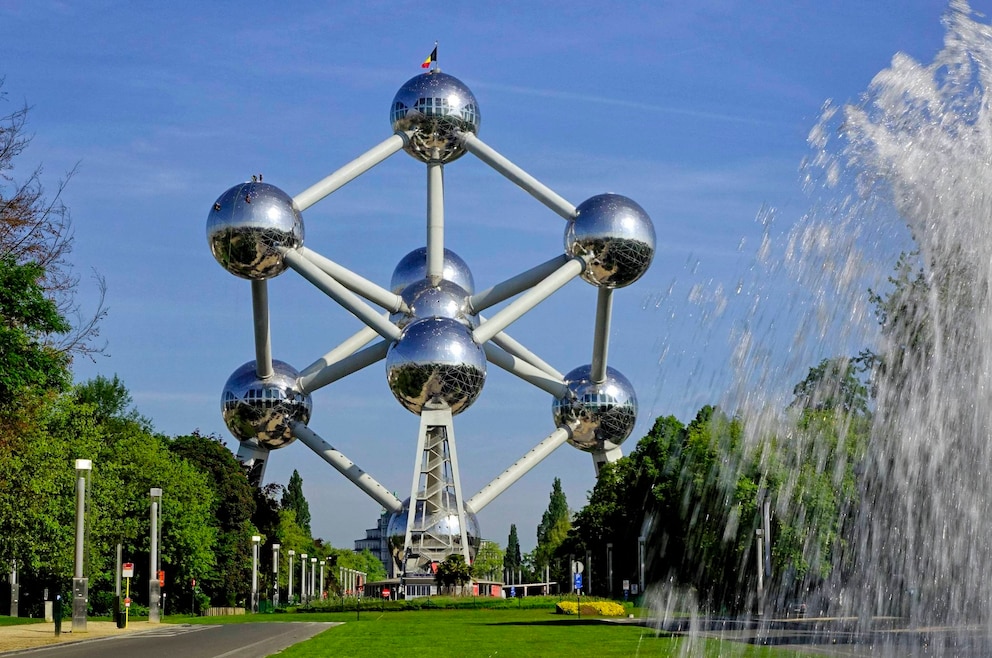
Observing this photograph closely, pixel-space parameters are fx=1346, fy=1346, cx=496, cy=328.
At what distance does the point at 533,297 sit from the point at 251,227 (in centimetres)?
1351

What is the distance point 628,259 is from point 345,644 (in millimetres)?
35433

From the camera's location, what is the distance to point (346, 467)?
69.1 m

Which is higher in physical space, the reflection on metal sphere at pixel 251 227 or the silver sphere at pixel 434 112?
the silver sphere at pixel 434 112

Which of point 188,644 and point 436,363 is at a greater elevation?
point 436,363

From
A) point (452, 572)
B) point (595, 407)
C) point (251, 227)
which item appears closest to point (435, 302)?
point (251, 227)

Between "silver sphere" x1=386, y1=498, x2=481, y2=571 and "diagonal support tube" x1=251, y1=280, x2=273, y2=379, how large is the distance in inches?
384

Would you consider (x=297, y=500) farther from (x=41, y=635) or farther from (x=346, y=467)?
(x=41, y=635)

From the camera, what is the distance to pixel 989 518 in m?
13.0

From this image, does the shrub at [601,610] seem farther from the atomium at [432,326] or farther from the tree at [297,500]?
the tree at [297,500]

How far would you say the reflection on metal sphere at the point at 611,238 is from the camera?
61.5 metres

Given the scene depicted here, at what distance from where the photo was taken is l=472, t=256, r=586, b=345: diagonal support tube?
61.5m

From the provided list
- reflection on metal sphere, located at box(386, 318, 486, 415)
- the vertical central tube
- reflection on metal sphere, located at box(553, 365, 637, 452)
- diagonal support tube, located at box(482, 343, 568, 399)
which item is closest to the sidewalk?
reflection on metal sphere, located at box(386, 318, 486, 415)

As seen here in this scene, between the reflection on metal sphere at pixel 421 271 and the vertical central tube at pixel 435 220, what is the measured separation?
6428 mm

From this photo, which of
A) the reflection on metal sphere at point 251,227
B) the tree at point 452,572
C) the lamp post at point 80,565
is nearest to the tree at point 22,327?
the lamp post at point 80,565
